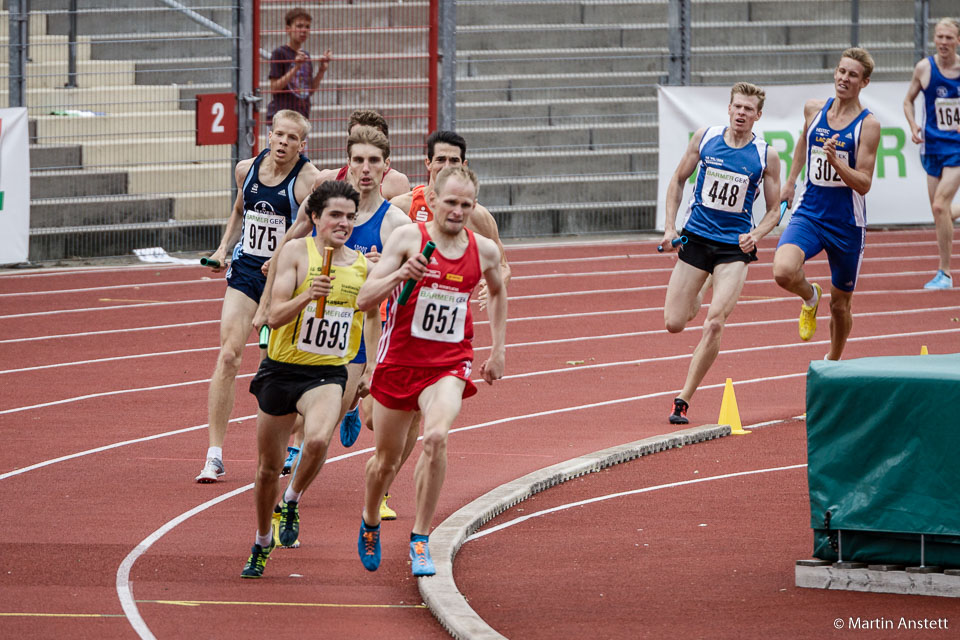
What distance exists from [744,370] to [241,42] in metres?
7.99

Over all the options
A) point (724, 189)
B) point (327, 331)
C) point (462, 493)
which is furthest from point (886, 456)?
point (724, 189)

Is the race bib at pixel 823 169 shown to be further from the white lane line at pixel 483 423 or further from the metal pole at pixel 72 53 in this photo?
the metal pole at pixel 72 53

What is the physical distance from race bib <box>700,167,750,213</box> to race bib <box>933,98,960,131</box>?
641cm

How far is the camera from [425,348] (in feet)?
22.6

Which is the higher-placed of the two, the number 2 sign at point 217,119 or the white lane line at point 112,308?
the number 2 sign at point 217,119

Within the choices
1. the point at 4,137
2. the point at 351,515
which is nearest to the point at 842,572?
the point at 351,515

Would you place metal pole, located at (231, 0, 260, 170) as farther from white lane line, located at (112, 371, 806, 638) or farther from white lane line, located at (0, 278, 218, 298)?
white lane line, located at (112, 371, 806, 638)

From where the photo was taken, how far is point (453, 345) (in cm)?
693

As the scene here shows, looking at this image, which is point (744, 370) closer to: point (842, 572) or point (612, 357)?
point (612, 357)

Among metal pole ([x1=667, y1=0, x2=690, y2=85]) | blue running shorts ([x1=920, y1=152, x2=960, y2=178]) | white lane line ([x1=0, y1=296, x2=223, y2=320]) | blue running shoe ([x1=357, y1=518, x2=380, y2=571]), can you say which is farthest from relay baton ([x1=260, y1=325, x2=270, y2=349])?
metal pole ([x1=667, y1=0, x2=690, y2=85])

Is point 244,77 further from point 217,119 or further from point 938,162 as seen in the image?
point 938,162

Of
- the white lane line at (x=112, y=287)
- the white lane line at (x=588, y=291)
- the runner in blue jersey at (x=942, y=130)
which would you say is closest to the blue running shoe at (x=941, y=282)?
the runner in blue jersey at (x=942, y=130)

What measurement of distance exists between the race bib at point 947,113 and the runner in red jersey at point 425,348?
33.7ft

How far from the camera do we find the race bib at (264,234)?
8.91 meters
